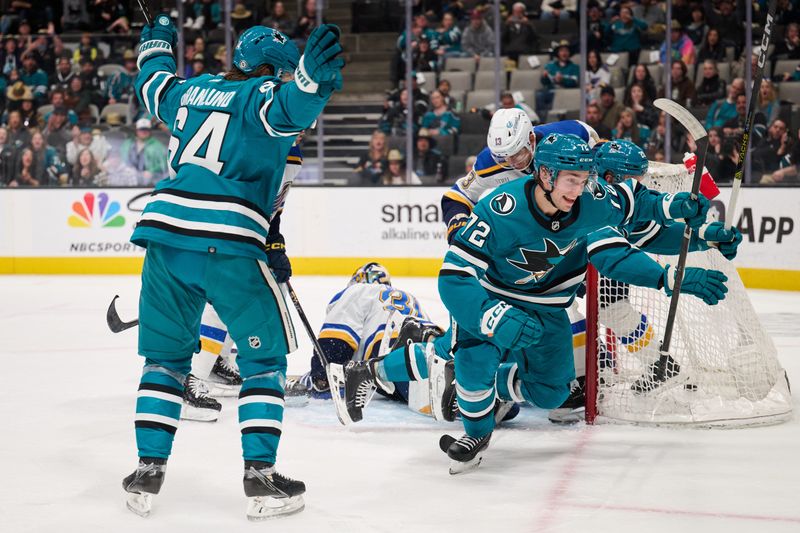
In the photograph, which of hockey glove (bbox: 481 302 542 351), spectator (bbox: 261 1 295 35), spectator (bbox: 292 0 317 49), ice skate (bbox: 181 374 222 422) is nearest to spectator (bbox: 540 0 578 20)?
spectator (bbox: 292 0 317 49)

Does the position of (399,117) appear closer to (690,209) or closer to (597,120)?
(597,120)

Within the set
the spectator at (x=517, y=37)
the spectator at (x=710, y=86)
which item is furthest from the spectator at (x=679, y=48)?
the spectator at (x=517, y=37)

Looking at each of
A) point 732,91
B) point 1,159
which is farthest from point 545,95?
point 1,159

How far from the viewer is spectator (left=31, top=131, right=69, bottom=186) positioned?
358 inches

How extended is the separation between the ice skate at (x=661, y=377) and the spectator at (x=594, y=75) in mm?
5324

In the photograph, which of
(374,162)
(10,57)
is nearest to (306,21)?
(374,162)

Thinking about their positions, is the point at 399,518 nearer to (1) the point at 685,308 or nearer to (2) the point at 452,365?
(2) the point at 452,365

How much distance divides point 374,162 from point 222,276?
6.33 meters

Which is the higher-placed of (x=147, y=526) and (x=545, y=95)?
(x=545, y=95)

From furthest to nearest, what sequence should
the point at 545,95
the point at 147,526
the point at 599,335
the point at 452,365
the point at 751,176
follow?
the point at 545,95, the point at 751,176, the point at 599,335, the point at 452,365, the point at 147,526

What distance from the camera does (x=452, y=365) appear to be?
3555 mm

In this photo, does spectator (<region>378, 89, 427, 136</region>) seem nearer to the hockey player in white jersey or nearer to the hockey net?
the hockey player in white jersey

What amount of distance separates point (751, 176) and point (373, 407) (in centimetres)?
499

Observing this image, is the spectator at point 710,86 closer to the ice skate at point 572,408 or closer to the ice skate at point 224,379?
the ice skate at point 572,408
